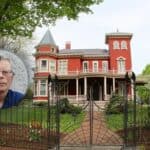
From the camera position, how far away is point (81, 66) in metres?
53.5

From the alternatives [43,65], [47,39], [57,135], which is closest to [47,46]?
[47,39]

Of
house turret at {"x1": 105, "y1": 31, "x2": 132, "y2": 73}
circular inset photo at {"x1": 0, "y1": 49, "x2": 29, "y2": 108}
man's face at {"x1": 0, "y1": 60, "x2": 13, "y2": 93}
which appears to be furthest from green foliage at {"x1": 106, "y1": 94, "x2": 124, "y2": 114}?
house turret at {"x1": 105, "y1": 31, "x2": 132, "y2": 73}

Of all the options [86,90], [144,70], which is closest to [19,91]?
[86,90]

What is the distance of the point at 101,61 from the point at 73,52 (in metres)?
3.70

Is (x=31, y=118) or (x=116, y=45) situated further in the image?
(x=116, y=45)

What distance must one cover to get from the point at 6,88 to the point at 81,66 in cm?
4079

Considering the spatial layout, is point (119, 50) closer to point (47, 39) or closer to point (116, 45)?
point (116, 45)

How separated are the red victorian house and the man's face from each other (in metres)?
37.1

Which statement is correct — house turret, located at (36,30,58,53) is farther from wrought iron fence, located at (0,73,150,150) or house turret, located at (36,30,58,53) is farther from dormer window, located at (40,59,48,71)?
wrought iron fence, located at (0,73,150,150)

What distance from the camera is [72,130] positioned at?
72.1 ft

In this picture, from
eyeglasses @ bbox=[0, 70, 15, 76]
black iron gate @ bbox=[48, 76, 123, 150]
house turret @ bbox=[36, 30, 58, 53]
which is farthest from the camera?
house turret @ bbox=[36, 30, 58, 53]

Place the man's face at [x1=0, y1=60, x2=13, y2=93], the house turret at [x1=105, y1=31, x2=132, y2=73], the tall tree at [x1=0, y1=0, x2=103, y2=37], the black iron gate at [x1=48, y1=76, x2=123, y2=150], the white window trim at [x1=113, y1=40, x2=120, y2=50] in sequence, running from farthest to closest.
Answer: the white window trim at [x1=113, y1=40, x2=120, y2=50]
the house turret at [x1=105, y1=31, x2=132, y2=73]
the tall tree at [x1=0, y1=0, x2=103, y2=37]
the black iron gate at [x1=48, y1=76, x2=123, y2=150]
the man's face at [x1=0, y1=60, x2=13, y2=93]

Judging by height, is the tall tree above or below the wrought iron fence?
above

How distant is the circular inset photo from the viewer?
1285 cm
